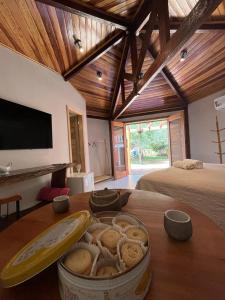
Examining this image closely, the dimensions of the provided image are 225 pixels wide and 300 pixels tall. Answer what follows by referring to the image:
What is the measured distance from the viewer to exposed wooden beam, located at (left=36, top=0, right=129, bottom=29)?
206 cm

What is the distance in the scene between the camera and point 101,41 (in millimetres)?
3082

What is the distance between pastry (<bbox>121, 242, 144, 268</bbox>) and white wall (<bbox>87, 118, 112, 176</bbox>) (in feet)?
17.6

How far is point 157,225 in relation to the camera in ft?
2.27

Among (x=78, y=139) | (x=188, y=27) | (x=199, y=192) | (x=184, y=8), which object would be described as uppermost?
(x=184, y=8)

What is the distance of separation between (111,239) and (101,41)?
3.50 m

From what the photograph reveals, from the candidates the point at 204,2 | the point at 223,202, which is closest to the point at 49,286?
the point at 223,202

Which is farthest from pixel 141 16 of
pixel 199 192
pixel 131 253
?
pixel 131 253

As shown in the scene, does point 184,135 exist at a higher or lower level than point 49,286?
higher

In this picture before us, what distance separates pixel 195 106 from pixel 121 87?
2.26m

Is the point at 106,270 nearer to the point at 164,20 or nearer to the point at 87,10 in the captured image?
the point at 164,20

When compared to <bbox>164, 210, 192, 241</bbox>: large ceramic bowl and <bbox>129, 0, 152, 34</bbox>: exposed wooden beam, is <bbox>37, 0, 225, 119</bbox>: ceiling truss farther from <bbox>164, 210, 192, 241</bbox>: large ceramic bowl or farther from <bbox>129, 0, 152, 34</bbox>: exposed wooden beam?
<bbox>164, 210, 192, 241</bbox>: large ceramic bowl

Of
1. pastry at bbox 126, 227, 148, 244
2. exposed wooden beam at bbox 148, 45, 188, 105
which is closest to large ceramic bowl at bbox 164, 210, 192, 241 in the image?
pastry at bbox 126, 227, 148, 244

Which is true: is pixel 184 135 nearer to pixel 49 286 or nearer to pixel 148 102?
pixel 148 102

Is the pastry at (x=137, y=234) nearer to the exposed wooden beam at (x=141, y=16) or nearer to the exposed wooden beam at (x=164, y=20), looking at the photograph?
the exposed wooden beam at (x=164, y=20)
